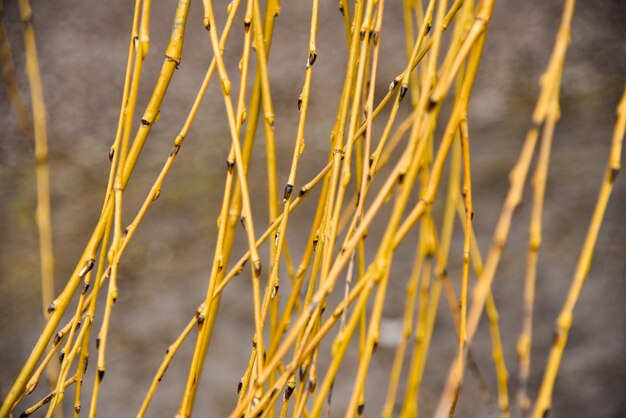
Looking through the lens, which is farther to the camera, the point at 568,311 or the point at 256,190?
the point at 256,190

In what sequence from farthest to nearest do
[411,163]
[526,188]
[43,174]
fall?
[526,188] → [43,174] → [411,163]

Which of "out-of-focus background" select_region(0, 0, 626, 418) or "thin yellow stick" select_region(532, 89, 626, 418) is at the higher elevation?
"out-of-focus background" select_region(0, 0, 626, 418)

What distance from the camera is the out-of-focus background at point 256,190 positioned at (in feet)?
2.92

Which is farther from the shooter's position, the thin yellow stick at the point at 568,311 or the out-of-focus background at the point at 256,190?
the out-of-focus background at the point at 256,190

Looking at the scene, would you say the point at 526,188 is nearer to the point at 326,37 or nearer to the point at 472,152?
the point at 472,152

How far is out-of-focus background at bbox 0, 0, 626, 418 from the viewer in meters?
0.89

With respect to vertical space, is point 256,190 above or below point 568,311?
above

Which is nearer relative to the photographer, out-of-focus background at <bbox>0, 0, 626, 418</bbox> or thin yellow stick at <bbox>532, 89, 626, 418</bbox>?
thin yellow stick at <bbox>532, 89, 626, 418</bbox>

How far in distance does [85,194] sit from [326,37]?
0.44 metres

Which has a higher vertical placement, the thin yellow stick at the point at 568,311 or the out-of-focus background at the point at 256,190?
the out-of-focus background at the point at 256,190

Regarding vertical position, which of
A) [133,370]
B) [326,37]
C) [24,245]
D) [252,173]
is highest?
[326,37]

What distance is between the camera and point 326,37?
921 mm

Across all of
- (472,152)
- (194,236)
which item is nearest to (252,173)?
(194,236)

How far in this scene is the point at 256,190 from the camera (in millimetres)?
943
